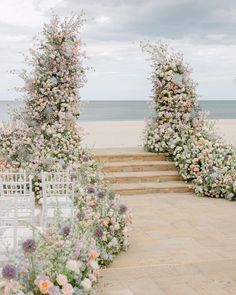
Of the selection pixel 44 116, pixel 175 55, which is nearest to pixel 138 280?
pixel 44 116

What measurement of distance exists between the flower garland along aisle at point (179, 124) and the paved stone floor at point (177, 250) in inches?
43.5

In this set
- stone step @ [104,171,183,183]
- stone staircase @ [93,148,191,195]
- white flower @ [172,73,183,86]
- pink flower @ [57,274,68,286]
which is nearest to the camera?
pink flower @ [57,274,68,286]

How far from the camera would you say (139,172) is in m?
12.0

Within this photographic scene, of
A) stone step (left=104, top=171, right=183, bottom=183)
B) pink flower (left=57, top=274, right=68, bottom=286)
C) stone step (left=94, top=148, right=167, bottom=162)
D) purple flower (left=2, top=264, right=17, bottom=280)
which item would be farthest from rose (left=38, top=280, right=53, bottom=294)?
stone step (left=94, top=148, right=167, bottom=162)

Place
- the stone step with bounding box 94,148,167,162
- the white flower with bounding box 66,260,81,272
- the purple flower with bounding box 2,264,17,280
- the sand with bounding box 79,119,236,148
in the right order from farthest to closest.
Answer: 1. the sand with bounding box 79,119,236,148
2. the stone step with bounding box 94,148,167,162
3. the white flower with bounding box 66,260,81,272
4. the purple flower with bounding box 2,264,17,280

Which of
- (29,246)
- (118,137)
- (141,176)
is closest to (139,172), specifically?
(141,176)

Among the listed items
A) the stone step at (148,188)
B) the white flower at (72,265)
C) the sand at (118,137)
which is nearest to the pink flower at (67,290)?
the white flower at (72,265)

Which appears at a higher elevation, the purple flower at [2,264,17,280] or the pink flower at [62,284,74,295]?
the purple flower at [2,264,17,280]

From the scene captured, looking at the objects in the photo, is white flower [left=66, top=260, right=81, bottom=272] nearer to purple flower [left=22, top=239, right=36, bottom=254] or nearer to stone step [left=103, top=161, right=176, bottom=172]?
purple flower [left=22, top=239, right=36, bottom=254]

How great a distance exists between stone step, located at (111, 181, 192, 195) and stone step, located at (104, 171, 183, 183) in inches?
6.3

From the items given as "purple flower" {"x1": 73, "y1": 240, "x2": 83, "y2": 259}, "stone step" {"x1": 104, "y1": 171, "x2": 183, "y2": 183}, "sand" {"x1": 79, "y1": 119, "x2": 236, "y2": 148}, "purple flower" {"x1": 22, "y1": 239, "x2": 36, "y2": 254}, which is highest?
"purple flower" {"x1": 22, "y1": 239, "x2": 36, "y2": 254}

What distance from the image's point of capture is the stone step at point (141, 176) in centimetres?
1152

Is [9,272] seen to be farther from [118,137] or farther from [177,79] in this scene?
[118,137]

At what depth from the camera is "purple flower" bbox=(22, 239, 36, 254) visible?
3875 millimetres
